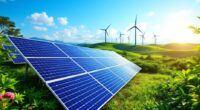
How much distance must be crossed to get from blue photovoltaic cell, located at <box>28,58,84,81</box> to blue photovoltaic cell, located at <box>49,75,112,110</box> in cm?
34

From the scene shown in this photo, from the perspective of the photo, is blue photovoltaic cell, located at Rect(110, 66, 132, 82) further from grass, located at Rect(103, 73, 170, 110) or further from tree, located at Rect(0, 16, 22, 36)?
tree, located at Rect(0, 16, 22, 36)

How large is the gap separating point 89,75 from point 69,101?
3.52 metres

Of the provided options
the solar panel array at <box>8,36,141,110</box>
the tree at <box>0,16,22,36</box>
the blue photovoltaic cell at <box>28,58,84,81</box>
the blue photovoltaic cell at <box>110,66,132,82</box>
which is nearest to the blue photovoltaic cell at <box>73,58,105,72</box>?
the solar panel array at <box>8,36,141,110</box>

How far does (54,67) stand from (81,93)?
154 cm

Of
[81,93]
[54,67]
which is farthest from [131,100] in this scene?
[54,67]

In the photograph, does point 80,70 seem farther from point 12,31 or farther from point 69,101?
point 12,31

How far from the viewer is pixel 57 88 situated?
704cm

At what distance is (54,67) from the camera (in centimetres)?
862

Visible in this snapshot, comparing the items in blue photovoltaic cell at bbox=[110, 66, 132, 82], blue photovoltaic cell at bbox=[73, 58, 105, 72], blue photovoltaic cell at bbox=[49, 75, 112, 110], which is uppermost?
blue photovoltaic cell at bbox=[73, 58, 105, 72]

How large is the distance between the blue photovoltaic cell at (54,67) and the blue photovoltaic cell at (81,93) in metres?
0.34

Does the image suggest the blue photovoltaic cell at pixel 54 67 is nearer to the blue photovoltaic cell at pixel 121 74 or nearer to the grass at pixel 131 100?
the grass at pixel 131 100

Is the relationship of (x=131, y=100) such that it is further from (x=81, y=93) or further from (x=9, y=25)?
(x=9, y=25)

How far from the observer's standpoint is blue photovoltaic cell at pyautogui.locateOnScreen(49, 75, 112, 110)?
6.79 metres

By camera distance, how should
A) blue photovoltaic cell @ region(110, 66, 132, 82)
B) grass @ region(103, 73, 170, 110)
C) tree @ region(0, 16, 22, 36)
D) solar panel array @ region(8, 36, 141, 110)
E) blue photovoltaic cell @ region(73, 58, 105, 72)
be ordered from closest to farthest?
solar panel array @ region(8, 36, 141, 110) → grass @ region(103, 73, 170, 110) → blue photovoltaic cell @ region(73, 58, 105, 72) → blue photovoltaic cell @ region(110, 66, 132, 82) → tree @ region(0, 16, 22, 36)
